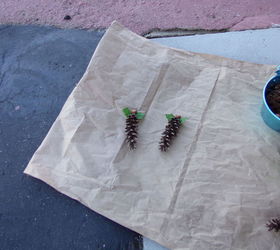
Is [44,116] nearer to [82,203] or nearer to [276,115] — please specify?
[82,203]

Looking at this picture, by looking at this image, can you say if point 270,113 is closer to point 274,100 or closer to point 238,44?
point 274,100

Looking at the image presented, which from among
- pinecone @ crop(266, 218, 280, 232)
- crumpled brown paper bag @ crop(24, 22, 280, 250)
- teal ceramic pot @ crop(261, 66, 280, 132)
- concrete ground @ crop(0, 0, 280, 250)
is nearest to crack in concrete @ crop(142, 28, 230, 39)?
concrete ground @ crop(0, 0, 280, 250)

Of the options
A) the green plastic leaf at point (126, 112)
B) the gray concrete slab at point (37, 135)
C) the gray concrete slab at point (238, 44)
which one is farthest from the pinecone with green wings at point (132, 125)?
the gray concrete slab at point (238, 44)

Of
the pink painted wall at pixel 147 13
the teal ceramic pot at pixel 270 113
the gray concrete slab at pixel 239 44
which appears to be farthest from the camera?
the pink painted wall at pixel 147 13

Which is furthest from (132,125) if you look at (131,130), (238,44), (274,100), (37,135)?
(238,44)

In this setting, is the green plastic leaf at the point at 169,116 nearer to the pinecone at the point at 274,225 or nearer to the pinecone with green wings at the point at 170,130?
the pinecone with green wings at the point at 170,130

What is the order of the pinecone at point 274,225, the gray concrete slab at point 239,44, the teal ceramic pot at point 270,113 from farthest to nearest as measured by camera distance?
the gray concrete slab at point 239,44
the teal ceramic pot at point 270,113
the pinecone at point 274,225

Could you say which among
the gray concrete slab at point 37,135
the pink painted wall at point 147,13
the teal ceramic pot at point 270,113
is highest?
the pink painted wall at point 147,13
